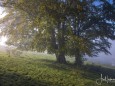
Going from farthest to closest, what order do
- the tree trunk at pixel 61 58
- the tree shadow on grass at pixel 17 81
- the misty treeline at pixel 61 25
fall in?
the tree trunk at pixel 61 58 < the misty treeline at pixel 61 25 < the tree shadow on grass at pixel 17 81

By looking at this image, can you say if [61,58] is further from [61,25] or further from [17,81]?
[17,81]

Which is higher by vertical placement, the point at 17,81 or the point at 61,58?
the point at 61,58

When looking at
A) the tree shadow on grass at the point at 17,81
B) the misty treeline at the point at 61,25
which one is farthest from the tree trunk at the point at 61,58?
the tree shadow on grass at the point at 17,81

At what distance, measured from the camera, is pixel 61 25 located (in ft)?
93.0

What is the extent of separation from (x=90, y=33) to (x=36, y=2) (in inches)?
444

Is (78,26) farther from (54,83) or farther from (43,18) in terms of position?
(54,83)

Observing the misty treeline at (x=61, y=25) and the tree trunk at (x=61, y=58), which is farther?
the tree trunk at (x=61, y=58)

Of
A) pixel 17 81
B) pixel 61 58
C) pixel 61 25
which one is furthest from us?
pixel 61 58

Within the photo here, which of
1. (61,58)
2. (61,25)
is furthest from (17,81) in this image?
(61,58)

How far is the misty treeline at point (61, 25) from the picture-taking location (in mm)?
21219

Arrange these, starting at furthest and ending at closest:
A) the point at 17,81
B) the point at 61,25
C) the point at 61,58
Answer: the point at 61,58 → the point at 61,25 → the point at 17,81

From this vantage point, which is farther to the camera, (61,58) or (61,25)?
(61,58)

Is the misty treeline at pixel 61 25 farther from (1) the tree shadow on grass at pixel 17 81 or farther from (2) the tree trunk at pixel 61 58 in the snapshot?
(1) the tree shadow on grass at pixel 17 81

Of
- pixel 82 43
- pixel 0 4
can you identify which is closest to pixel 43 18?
pixel 82 43
